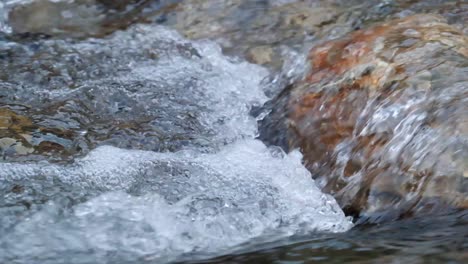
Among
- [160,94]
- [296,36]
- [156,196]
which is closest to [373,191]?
→ [156,196]

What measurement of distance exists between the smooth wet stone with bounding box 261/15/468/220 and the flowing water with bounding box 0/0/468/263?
103mm

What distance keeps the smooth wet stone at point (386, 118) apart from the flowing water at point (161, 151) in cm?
10

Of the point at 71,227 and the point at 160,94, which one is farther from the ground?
the point at 160,94

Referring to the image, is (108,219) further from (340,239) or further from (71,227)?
(340,239)

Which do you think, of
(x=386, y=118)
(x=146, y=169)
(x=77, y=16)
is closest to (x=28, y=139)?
(x=146, y=169)

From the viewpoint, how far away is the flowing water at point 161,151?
2809 millimetres

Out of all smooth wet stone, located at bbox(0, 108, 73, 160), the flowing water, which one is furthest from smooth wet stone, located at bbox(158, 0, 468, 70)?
smooth wet stone, located at bbox(0, 108, 73, 160)

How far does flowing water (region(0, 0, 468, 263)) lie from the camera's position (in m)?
2.81

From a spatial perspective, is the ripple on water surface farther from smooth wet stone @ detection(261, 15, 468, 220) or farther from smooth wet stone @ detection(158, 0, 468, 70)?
smooth wet stone @ detection(158, 0, 468, 70)

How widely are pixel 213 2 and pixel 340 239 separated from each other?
3.17 m

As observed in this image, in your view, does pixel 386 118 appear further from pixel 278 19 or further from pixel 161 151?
pixel 278 19

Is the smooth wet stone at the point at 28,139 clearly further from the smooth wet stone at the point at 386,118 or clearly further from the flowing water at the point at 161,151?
the smooth wet stone at the point at 386,118

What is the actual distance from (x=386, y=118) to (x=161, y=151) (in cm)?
105

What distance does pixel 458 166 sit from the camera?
288cm
